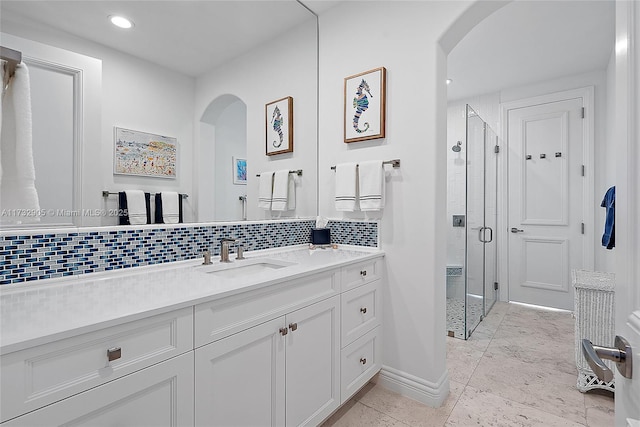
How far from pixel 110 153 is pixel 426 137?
162 cm

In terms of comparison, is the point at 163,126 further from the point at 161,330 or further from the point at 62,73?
the point at 161,330

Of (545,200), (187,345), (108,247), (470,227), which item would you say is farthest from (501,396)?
(545,200)

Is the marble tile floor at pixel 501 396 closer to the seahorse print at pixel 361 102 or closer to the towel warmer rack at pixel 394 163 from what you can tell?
the towel warmer rack at pixel 394 163

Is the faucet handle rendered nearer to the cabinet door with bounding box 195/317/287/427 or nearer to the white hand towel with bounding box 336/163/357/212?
the cabinet door with bounding box 195/317/287/427

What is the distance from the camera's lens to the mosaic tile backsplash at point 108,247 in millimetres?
1130

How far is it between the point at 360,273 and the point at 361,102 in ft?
3.69

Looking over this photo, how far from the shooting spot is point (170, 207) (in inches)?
62.2

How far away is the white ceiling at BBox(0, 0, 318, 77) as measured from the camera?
4.10ft

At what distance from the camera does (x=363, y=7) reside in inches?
85.1

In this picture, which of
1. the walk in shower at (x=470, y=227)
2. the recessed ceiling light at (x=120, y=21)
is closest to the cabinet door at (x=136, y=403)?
the recessed ceiling light at (x=120, y=21)

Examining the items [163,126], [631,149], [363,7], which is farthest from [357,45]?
[631,149]

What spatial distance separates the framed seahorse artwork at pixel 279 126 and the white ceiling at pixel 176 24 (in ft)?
1.27

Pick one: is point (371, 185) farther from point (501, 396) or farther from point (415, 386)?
point (501, 396)

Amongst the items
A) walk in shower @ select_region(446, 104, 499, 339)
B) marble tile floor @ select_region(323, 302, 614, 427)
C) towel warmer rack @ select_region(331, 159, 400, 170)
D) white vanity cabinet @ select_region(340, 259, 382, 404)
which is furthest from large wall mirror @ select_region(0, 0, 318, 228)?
walk in shower @ select_region(446, 104, 499, 339)
